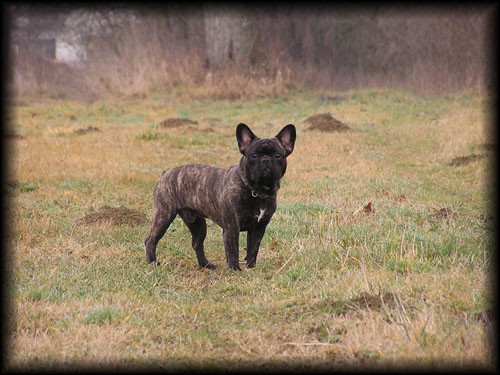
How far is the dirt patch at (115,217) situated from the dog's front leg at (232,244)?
105 inches

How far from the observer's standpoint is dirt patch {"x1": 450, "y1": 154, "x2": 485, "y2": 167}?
44.2 feet

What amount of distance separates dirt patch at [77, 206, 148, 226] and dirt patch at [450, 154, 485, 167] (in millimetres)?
7148

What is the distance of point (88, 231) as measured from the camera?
880cm

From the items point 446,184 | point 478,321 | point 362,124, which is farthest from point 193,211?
point 362,124

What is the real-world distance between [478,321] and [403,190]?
21.0ft

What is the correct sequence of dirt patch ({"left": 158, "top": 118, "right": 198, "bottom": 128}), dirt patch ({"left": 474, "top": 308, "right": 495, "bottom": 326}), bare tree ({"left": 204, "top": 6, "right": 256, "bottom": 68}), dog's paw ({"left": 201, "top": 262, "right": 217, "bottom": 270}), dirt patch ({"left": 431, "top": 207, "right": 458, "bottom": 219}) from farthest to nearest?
bare tree ({"left": 204, "top": 6, "right": 256, "bottom": 68}) < dirt patch ({"left": 158, "top": 118, "right": 198, "bottom": 128}) < dirt patch ({"left": 431, "top": 207, "right": 458, "bottom": 219}) < dog's paw ({"left": 201, "top": 262, "right": 217, "bottom": 270}) < dirt patch ({"left": 474, "top": 308, "right": 495, "bottom": 326})

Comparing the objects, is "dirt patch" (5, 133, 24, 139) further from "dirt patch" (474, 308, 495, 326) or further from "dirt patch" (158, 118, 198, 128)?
"dirt patch" (474, 308, 495, 326)

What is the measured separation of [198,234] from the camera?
25.4 feet

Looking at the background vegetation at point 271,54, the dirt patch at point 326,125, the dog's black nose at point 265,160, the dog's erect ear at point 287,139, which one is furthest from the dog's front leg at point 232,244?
the background vegetation at point 271,54

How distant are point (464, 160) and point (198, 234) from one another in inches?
313

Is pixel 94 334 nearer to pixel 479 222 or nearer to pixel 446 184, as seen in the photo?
pixel 479 222

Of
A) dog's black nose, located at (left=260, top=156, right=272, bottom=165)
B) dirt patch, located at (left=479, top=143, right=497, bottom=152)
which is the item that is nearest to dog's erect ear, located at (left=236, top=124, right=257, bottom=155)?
dog's black nose, located at (left=260, top=156, right=272, bottom=165)

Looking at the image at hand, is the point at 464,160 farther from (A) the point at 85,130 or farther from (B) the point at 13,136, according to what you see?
(B) the point at 13,136

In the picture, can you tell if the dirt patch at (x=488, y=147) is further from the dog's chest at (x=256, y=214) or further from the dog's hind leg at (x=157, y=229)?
the dog's hind leg at (x=157, y=229)
